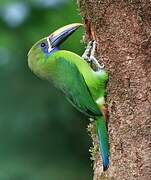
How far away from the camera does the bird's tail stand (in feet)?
15.5

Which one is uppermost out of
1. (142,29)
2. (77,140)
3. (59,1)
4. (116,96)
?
(142,29)

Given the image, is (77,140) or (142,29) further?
(77,140)

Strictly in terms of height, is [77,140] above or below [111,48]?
below

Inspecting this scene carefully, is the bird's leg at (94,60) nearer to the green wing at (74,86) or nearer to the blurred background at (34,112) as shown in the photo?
the green wing at (74,86)

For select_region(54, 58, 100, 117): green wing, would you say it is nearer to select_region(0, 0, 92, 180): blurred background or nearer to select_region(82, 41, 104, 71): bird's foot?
select_region(82, 41, 104, 71): bird's foot

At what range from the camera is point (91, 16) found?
477 centimetres

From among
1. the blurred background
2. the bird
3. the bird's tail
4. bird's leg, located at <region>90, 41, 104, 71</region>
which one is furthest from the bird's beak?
the blurred background

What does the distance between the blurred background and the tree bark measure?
3389 millimetres

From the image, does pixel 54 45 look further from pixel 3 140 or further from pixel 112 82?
pixel 3 140

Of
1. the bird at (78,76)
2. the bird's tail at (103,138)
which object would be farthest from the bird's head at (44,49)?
the bird's tail at (103,138)

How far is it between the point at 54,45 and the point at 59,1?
3.60 meters

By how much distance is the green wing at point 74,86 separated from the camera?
4750 millimetres

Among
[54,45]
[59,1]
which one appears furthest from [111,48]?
[59,1]

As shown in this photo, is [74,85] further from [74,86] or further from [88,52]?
[88,52]
